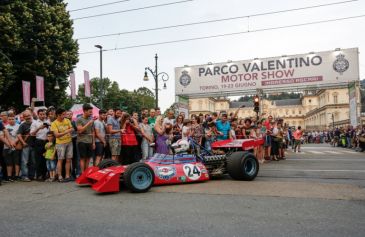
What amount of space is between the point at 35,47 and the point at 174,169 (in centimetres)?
1497

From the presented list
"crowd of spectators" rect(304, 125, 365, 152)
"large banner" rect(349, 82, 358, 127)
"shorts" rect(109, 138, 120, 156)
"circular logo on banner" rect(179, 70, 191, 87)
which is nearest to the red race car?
"shorts" rect(109, 138, 120, 156)

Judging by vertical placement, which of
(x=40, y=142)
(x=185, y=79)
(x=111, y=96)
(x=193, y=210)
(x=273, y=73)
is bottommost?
(x=193, y=210)

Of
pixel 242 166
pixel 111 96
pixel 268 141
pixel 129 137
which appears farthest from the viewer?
pixel 111 96

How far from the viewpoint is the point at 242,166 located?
781 cm

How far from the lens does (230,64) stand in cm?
2342

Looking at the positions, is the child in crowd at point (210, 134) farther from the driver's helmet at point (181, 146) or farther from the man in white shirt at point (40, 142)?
the man in white shirt at point (40, 142)

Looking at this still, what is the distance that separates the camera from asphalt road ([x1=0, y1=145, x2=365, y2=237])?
4141mm

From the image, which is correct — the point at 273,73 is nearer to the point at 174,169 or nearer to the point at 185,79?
the point at 185,79

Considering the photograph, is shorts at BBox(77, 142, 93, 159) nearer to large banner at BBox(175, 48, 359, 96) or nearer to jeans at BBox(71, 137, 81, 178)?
jeans at BBox(71, 137, 81, 178)

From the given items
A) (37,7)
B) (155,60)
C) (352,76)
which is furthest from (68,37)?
(352,76)

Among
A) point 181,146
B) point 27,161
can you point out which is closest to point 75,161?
point 27,161

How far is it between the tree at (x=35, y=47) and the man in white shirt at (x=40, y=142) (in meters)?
9.72

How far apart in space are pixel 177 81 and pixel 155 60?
2.37 meters

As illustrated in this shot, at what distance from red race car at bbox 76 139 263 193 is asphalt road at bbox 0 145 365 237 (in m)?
0.21
